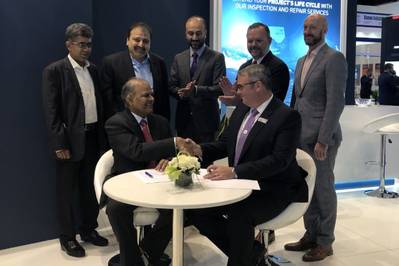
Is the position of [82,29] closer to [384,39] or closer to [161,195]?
[161,195]

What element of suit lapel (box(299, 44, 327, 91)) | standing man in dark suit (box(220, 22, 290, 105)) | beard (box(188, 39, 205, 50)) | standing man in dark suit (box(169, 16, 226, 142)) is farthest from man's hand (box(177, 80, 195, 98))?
suit lapel (box(299, 44, 327, 91))

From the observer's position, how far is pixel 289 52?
5262 mm

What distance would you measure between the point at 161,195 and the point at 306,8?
13.0 ft

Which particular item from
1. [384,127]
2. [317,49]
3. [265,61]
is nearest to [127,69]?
[265,61]

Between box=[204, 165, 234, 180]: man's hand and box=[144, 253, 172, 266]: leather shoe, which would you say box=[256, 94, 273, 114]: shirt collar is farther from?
box=[144, 253, 172, 266]: leather shoe

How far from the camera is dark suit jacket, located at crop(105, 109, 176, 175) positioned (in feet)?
8.87

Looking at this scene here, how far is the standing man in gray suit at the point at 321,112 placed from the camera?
2.99m

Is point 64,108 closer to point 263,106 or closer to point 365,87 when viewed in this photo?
point 263,106

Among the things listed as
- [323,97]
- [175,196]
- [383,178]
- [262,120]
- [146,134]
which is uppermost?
[323,97]

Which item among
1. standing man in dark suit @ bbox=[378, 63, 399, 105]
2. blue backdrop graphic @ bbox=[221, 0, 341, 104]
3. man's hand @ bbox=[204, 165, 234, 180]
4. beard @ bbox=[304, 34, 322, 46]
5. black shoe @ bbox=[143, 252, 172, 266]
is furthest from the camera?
standing man in dark suit @ bbox=[378, 63, 399, 105]

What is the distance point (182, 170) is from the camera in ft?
7.06

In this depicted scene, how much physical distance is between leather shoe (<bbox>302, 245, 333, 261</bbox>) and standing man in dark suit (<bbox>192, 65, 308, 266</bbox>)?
76cm

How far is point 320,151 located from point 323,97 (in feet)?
1.26

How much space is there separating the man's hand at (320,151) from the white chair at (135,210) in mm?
1208
